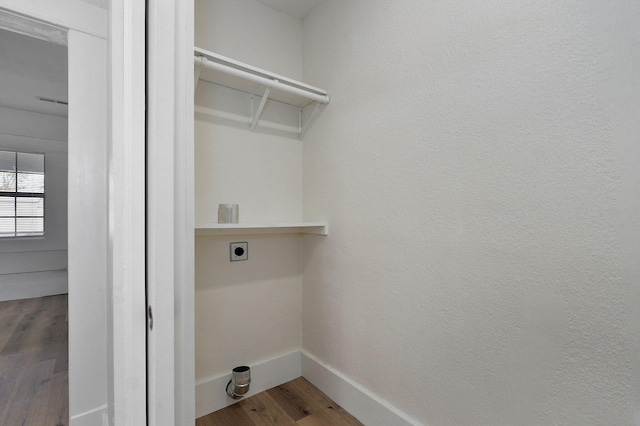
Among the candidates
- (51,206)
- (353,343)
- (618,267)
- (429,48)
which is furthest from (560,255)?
(51,206)

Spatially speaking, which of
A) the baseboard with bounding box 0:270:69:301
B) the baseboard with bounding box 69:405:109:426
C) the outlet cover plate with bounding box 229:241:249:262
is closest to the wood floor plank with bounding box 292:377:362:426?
the outlet cover plate with bounding box 229:241:249:262

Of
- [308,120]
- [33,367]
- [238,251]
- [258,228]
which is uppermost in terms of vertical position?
[308,120]

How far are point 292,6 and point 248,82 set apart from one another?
630mm

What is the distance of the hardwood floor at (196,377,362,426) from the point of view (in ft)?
4.57

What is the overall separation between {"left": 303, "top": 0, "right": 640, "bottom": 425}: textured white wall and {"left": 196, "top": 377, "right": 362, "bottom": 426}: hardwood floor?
195 mm

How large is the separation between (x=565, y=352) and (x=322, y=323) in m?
1.10

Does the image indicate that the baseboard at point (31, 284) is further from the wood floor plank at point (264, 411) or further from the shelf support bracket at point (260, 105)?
the shelf support bracket at point (260, 105)

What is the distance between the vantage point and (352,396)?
1.45 meters

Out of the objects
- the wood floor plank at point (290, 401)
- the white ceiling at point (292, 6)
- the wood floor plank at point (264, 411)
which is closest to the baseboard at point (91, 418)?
the wood floor plank at point (264, 411)

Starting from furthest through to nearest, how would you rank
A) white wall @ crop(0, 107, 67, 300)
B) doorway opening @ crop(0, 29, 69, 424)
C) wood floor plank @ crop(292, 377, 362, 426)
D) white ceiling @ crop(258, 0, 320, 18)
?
white wall @ crop(0, 107, 67, 300), doorway opening @ crop(0, 29, 69, 424), white ceiling @ crop(258, 0, 320, 18), wood floor plank @ crop(292, 377, 362, 426)

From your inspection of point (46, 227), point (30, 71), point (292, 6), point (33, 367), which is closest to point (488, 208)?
point (292, 6)

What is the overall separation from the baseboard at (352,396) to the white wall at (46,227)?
4.08 meters

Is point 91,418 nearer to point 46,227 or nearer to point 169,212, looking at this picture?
point 169,212

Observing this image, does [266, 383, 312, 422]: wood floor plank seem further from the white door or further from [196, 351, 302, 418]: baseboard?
the white door
